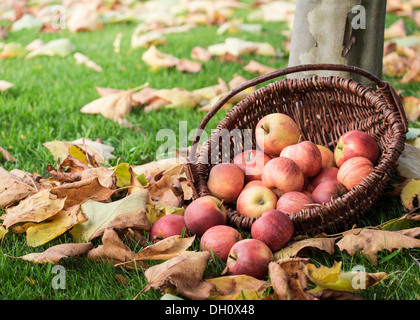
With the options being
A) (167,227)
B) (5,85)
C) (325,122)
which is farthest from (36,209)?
(5,85)

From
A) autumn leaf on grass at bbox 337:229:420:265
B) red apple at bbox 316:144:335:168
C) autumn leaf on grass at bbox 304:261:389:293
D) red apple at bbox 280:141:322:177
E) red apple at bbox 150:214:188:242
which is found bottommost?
red apple at bbox 150:214:188:242

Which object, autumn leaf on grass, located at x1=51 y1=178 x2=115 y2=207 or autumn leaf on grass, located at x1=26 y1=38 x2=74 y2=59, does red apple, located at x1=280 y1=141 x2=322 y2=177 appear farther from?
autumn leaf on grass, located at x1=26 y1=38 x2=74 y2=59

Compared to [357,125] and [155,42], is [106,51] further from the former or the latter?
[357,125]

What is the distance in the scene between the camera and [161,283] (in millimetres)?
1322

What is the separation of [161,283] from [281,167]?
72cm

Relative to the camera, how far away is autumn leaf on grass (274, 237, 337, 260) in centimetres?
152

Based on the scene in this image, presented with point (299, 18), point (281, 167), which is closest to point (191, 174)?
point (281, 167)

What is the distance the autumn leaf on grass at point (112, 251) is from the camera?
1.53m

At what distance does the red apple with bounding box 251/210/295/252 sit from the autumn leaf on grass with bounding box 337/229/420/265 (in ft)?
0.58

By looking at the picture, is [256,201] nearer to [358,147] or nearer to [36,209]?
[358,147]

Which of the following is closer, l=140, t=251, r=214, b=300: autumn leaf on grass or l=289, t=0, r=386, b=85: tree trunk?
l=140, t=251, r=214, b=300: autumn leaf on grass

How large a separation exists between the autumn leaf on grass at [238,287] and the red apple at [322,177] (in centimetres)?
66

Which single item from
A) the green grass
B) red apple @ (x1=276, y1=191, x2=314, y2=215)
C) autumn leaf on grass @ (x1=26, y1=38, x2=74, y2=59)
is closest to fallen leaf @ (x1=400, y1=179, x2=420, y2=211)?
the green grass

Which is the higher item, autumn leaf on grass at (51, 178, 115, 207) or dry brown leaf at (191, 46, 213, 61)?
dry brown leaf at (191, 46, 213, 61)
